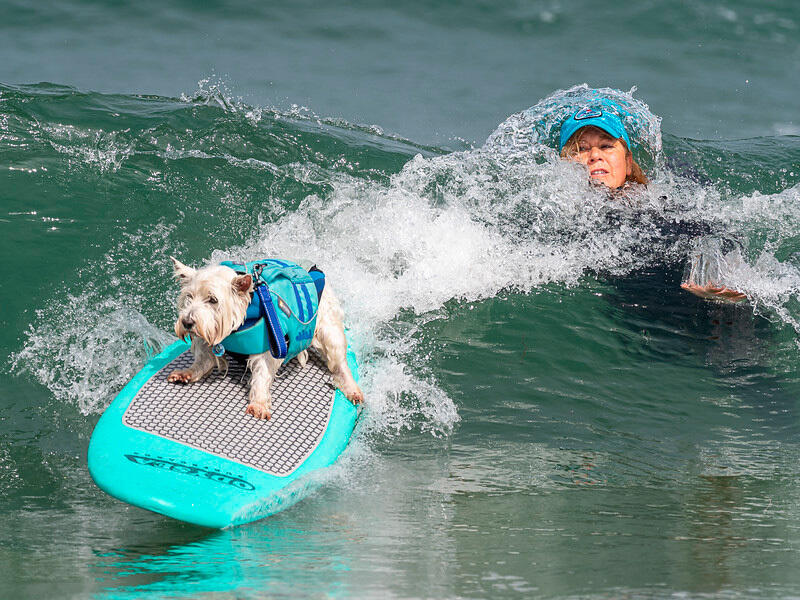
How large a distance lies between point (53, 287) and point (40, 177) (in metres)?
1.54

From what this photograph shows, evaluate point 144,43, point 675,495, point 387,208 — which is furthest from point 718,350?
point 144,43

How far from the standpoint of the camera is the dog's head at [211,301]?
3865 millimetres

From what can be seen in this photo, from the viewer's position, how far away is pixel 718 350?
596 centimetres

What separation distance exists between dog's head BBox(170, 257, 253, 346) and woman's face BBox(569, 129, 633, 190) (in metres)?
3.76

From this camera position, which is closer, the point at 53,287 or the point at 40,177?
the point at 53,287

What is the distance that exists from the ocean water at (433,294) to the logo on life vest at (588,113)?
399 millimetres

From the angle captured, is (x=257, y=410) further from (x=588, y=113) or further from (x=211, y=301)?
(x=588, y=113)

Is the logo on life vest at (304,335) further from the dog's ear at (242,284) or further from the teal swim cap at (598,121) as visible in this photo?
the teal swim cap at (598,121)

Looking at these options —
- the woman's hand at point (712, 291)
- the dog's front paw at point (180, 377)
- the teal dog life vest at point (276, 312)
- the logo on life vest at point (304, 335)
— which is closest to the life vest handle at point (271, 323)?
the teal dog life vest at point (276, 312)

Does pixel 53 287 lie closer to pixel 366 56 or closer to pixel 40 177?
pixel 40 177

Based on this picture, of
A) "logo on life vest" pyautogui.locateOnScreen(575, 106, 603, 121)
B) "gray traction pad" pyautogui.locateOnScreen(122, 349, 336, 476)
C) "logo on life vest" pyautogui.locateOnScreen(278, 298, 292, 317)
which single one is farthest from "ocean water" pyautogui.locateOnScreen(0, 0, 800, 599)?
"logo on life vest" pyautogui.locateOnScreen(278, 298, 292, 317)

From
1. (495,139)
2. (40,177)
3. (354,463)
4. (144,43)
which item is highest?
(144,43)

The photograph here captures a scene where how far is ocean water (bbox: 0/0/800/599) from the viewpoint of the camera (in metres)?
3.54

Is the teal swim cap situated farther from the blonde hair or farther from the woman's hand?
the woman's hand
